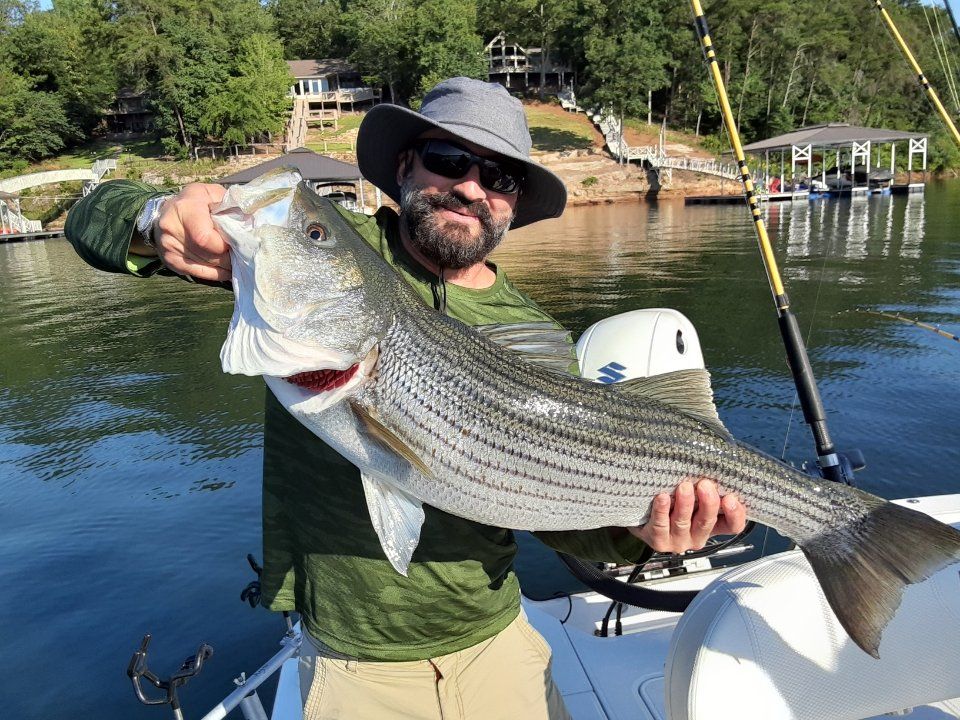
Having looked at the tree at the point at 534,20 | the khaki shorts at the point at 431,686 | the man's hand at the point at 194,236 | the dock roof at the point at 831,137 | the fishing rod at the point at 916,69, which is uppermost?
the tree at the point at 534,20

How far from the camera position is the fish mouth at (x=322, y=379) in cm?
237

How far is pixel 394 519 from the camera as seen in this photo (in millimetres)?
2381

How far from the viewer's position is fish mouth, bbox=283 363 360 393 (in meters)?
2.37

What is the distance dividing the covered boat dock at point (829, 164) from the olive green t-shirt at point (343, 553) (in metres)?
45.9

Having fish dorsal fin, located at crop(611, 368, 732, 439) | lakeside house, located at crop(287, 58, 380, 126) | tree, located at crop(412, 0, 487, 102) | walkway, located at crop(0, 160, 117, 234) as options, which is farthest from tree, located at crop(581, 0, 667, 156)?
fish dorsal fin, located at crop(611, 368, 732, 439)

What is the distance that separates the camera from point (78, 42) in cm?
7944

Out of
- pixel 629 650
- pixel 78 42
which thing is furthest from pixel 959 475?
pixel 78 42

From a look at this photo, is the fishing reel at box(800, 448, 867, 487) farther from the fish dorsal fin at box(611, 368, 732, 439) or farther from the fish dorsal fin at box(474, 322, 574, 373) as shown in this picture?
the fish dorsal fin at box(474, 322, 574, 373)

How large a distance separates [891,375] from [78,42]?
95.7 meters

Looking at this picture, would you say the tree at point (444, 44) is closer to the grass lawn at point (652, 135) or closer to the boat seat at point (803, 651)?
the grass lawn at point (652, 135)

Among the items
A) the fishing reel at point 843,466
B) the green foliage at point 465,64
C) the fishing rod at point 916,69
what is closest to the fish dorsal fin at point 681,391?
the fishing reel at point 843,466

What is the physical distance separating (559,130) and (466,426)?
70.9 meters

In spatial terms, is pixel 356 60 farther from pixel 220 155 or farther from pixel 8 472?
pixel 8 472

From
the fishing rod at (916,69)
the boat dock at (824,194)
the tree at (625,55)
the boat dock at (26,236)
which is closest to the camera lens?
the fishing rod at (916,69)
